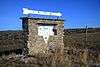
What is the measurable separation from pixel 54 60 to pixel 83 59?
1.48m

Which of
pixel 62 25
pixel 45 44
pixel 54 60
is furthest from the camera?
pixel 62 25

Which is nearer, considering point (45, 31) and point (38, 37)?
point (38, 37)

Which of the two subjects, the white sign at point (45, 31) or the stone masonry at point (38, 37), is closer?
the stone masonry at point (38, 37)

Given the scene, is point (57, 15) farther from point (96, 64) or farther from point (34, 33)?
point (96, 64)

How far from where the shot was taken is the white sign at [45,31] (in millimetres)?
17406

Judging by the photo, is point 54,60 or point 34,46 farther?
point 34,46

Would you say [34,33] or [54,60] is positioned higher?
[34,33]

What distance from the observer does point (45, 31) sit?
17844mm

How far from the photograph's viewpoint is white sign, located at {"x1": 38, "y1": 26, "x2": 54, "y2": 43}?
1741cm

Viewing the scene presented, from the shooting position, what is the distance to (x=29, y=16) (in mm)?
16625

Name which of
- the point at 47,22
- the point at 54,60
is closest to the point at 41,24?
the point at 47,22

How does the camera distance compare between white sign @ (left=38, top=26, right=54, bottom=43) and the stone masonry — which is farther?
white sign @ (left=38, top=26, right=54, bottom=43)

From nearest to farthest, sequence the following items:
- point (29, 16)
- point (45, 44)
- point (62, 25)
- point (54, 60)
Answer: point (54, 60)
point (29, 16)
point (45, 44)
point (62, 25)

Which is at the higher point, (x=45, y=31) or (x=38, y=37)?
(x=45, y=31)
